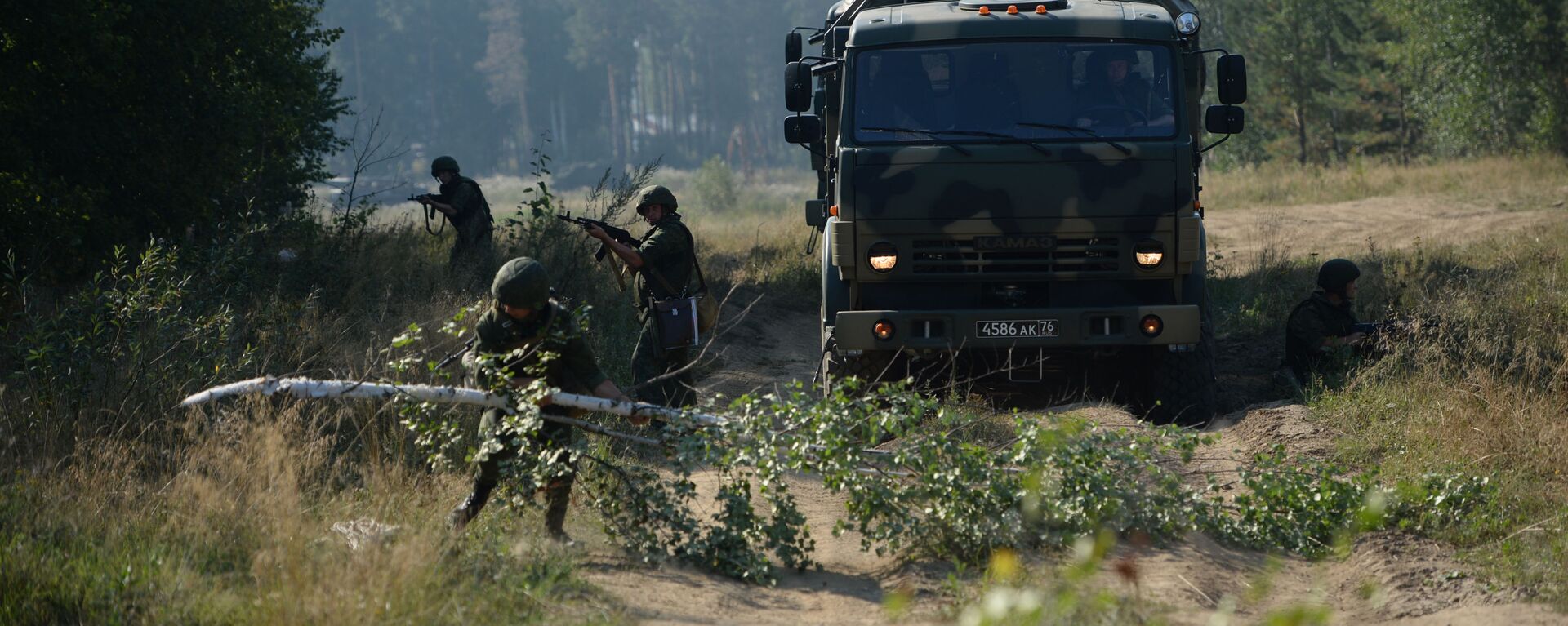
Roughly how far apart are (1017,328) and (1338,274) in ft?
8.19

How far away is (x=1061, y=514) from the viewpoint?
5.32 metres

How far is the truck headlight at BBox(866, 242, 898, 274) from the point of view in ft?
24.8

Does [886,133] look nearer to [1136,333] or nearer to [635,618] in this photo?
[1136,333]

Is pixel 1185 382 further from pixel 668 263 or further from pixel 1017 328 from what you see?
pixel 668 263

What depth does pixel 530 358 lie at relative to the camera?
5.52m

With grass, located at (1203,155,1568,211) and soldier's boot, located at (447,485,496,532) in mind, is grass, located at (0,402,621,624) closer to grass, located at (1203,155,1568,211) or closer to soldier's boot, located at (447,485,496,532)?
soldier's boot, located at (447,485,496,532)

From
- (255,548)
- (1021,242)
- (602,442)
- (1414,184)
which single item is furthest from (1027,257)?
(1414,184)

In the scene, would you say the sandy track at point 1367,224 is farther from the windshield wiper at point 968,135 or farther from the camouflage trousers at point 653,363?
the camouflage trousers at point 653,363

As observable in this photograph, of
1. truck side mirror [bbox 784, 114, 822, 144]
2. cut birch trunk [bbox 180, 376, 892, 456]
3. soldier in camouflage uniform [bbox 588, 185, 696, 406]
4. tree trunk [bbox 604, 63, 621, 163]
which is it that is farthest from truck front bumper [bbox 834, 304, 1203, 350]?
tree trunk [bbox 604, 63, 621, 163]

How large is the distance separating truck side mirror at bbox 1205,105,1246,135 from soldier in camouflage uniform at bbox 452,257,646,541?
4.26m

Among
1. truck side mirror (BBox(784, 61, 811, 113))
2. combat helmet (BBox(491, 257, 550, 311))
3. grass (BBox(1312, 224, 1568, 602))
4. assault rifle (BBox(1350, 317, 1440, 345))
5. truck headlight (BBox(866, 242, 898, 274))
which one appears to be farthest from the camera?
assault rifle (BBox(1350, 317, 1440, 345))

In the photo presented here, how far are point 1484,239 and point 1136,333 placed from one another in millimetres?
9687

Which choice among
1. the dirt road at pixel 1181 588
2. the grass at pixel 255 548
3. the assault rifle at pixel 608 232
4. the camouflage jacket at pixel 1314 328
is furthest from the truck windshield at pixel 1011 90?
the grass at pixel 255 548

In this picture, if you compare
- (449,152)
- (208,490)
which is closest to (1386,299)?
(208,490)
